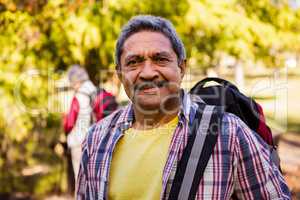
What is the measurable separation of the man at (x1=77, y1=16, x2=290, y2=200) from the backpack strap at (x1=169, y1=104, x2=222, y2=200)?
20 mm

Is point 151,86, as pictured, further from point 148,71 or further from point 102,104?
point 102,104

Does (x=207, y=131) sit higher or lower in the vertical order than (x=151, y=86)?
lower

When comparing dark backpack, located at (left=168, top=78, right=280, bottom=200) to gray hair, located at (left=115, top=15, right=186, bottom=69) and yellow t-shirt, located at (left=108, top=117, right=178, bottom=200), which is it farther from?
gray hair, located at (left=115, top=15, right=186, bottom=69)

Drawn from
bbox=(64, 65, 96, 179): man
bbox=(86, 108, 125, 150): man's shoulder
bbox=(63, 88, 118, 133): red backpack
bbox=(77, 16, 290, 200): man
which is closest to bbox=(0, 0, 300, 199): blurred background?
bbox=(64, 65, 96, 179): man

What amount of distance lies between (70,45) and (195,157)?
3720mm

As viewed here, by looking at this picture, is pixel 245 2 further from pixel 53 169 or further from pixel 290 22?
pixel 53 169

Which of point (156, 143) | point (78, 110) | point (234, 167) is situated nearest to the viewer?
point (234, 167)

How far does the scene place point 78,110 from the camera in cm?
480

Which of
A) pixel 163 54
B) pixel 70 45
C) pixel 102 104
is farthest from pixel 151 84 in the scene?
pixel 70 45

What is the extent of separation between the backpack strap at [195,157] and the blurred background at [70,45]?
337 cm

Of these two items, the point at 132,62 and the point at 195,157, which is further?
the point at 132,62

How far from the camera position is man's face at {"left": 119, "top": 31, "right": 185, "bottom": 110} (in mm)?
1496

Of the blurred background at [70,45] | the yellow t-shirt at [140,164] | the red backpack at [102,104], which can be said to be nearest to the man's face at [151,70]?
the yellow t-shirt at [140,164]

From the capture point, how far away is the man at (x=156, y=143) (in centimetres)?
138
